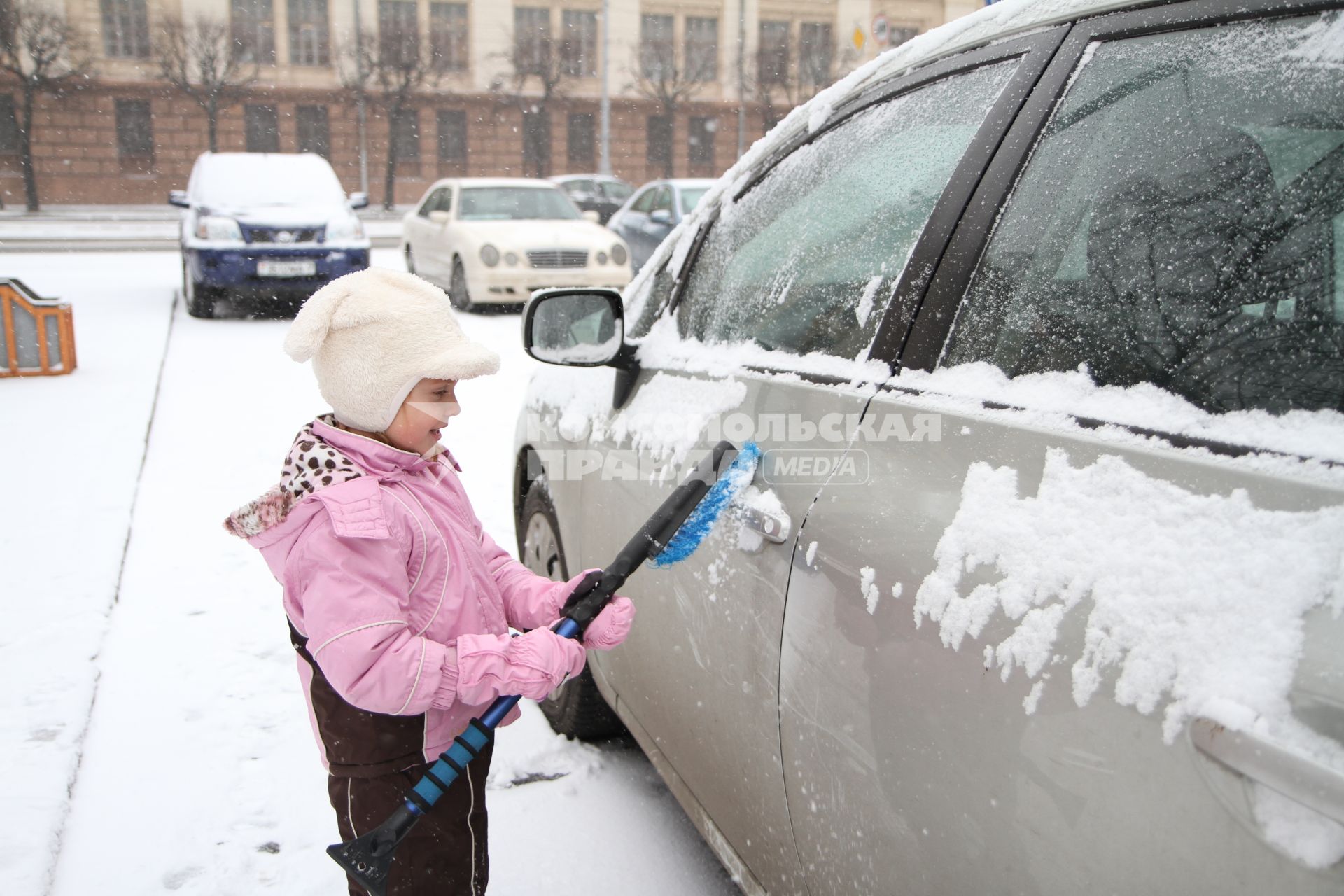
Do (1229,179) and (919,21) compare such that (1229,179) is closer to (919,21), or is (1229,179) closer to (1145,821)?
(1145,821)

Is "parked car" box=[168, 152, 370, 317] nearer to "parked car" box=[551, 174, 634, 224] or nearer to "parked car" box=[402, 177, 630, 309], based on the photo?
"parked car" box=[402, 177, 630, 309]

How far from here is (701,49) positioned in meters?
37.0

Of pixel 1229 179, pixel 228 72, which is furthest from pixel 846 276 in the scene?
pixel 228 72

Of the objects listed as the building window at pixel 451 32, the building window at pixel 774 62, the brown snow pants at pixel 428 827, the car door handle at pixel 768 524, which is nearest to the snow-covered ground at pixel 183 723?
the brown snow pants at pixel 428 827

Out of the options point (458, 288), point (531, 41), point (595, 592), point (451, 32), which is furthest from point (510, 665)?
point (451, 32)

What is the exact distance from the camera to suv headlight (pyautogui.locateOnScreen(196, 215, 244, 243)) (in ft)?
33.5

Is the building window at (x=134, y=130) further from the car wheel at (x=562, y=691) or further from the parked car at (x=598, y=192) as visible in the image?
the car wheel at (x=562, y=691)

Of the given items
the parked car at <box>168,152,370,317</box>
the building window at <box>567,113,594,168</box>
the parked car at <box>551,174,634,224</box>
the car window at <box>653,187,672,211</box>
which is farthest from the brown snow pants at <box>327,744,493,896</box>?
the building window at <box>567,113,594,168</box>

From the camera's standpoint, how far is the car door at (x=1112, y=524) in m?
0.89

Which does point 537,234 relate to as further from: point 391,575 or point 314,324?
point 391,575

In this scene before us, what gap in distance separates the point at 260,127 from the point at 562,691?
38538 mm

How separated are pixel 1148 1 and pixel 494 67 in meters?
39.2

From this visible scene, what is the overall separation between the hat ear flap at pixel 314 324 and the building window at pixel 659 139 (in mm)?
39141

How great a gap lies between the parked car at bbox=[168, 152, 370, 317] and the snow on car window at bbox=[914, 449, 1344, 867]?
9733mm
